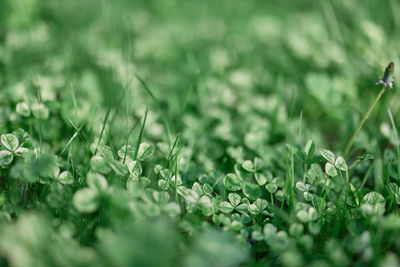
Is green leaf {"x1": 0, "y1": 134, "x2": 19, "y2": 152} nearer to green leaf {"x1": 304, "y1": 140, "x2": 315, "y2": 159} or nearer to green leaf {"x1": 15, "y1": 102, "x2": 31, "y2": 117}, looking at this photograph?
green leaf {"x1": 15, "y1": 102, "x2": 31, "y2": 117}

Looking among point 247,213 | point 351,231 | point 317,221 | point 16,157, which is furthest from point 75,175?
point 351,231

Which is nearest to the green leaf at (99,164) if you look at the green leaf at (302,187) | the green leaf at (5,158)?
the green leaf at (5,158)

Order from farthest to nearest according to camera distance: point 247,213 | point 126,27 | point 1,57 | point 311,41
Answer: point 126,27 → point 311,41 → point 1,57 → point 247,213

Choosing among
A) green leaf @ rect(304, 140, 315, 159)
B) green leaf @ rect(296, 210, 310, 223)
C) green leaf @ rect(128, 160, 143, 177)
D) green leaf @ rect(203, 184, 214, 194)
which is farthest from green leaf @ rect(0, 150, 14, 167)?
green leaf @ rect(304, 140, 315, 159)

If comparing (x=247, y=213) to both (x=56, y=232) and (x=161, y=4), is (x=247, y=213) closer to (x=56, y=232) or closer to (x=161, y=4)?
(x=56, y=232)

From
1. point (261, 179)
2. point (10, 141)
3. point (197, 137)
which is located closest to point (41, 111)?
point (10, 141)

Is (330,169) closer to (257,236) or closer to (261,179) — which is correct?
(261,179)
